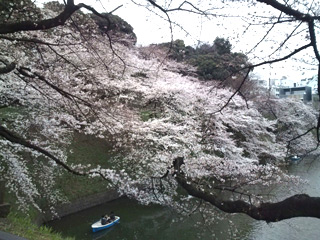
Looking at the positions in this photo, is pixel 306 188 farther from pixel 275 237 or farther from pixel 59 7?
pixel 59 7

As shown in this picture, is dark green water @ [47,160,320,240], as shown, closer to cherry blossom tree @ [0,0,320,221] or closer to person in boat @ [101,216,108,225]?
person in boat @ [101,216,108,225]

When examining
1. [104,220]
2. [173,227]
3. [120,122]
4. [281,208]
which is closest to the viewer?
[281,208]

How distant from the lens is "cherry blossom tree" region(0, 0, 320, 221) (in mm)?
4137

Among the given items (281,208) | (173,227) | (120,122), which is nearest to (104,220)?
(173,227)

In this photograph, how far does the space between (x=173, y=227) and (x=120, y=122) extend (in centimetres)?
471

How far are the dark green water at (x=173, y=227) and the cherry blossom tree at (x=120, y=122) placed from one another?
2.52 ft

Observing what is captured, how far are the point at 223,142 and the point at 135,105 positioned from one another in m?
4.02

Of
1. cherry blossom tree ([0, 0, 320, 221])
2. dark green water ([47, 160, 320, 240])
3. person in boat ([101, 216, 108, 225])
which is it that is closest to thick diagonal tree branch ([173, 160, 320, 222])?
cherry blossom tree ([0, 0, 320, 221])

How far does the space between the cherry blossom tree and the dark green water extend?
769 mm

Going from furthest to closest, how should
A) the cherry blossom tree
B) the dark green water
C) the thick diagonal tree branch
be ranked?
1. the dark green water
2. the cherry blossom tree
3. the thick diagonal tree branch

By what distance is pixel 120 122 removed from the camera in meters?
6.47

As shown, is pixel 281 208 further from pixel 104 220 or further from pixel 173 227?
pixel 173 227

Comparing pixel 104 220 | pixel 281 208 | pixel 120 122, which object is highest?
pixel 120 122

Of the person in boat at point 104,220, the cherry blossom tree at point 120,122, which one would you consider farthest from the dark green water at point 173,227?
the cherry blossom tree at point 120,122
